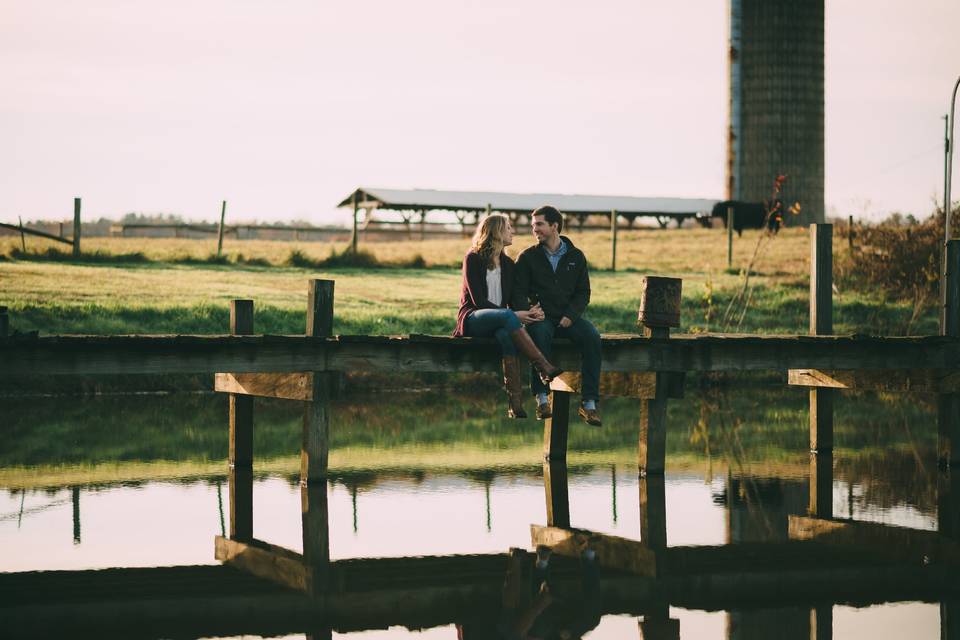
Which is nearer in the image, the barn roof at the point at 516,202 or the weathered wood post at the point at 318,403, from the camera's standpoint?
the weathered wood post at the point at 318,403

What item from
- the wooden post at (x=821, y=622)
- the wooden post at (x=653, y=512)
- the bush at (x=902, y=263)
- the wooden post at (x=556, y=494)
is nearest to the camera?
the wooden post at (x=821, y=622)

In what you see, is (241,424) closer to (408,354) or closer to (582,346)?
(408,354)

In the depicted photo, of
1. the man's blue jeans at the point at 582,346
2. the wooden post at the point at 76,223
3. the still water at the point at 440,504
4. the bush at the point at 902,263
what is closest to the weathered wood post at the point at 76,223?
the wooden post at the point at 76,223

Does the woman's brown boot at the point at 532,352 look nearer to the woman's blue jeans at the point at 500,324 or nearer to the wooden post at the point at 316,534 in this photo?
the woman's blue jeans at the point at 500,324

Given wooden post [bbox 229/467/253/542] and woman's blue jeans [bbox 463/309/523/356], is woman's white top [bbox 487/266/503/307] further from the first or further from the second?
wooden post [bbox 229/467/253/542]

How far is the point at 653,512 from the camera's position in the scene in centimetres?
1115

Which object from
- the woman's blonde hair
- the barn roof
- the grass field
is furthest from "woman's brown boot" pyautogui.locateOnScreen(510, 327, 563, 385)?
the barn roof

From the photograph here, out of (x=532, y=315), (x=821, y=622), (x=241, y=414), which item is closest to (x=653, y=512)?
(x=532, y=315)

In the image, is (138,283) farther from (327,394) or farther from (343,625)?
(343,625)

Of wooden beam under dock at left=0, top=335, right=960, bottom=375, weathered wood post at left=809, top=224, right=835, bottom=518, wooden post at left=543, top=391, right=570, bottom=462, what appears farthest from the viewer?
weathered wood post at left=809, top=224, right=835, bottom=518

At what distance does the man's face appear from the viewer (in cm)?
1173

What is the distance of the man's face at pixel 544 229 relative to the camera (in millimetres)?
11727

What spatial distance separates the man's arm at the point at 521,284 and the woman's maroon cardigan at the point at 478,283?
0.15 ft

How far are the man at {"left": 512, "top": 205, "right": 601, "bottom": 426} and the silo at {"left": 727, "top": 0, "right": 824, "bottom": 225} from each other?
39.5 m
